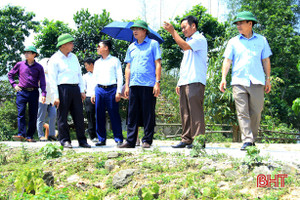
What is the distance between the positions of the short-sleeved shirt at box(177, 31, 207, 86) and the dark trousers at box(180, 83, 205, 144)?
94 millimetres

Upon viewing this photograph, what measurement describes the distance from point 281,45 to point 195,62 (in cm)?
2456

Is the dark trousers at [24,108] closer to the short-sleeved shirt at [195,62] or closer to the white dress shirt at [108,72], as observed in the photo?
the white dress shirt at [108,72]

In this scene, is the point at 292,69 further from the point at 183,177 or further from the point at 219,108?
the point at 183,177

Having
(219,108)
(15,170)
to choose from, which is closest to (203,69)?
(15,170)

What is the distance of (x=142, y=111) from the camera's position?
19.2 ft

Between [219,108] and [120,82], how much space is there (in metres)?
5.07

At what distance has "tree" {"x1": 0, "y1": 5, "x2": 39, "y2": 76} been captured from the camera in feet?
65.9

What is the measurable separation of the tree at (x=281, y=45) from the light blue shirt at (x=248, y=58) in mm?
21942

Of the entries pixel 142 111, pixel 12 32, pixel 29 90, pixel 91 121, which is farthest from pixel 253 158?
pixel 12 32

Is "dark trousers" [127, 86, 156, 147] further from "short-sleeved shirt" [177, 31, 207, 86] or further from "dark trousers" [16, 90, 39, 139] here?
"dark trousers" [16, 90, 39, 139]

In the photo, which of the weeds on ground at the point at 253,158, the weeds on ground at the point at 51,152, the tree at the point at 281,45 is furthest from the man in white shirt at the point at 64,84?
the tree at the point at 281,45

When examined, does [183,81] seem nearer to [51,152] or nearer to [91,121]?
[51,152]

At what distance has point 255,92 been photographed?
5.36 m

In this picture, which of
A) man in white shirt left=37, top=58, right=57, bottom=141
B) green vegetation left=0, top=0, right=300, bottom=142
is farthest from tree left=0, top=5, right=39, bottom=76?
man in white shirt left=37, top=58, right=57, bottom=141
